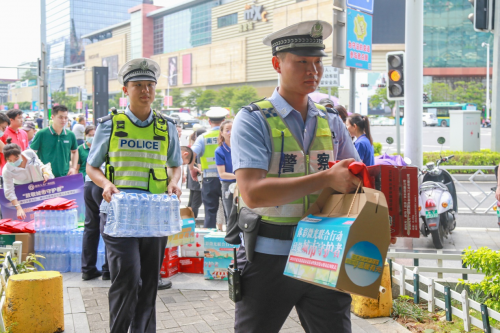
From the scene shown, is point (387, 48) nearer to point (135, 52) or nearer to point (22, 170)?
point (135, 52)

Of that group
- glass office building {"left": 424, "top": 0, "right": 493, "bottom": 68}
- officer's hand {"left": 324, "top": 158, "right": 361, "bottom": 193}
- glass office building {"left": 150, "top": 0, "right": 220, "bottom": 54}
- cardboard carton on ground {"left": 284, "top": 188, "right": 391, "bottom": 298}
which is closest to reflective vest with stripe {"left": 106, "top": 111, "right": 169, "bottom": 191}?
cardboard carton on ground {"left": 284, "top": 188, "right": 391, "bottom": 298}

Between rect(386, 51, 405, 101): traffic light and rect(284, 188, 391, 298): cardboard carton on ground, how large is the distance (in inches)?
332

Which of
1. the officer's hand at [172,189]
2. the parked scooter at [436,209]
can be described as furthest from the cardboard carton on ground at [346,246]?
the parked scooter at [436,209]

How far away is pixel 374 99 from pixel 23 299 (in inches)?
2770

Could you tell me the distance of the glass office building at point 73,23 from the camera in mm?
154625

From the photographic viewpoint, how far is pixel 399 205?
246 cm

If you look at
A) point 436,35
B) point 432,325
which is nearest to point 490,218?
point 432,325

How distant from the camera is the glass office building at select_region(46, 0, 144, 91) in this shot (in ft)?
507

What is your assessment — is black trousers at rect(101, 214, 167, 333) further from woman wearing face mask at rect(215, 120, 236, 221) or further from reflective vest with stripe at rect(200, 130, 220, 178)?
reflective vest with stripe at rect(200, 130, 220, 178)

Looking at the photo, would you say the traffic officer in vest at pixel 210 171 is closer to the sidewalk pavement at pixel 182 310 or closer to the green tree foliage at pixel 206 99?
the sidewalk pavement at pixel 182 310

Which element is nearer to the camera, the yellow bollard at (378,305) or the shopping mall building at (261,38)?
the yellow bollard at (378,305)

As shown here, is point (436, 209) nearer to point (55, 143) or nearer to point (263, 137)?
point (55, 143)

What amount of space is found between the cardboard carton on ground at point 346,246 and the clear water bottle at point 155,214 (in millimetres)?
1746

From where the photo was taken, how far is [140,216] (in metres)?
3.71
